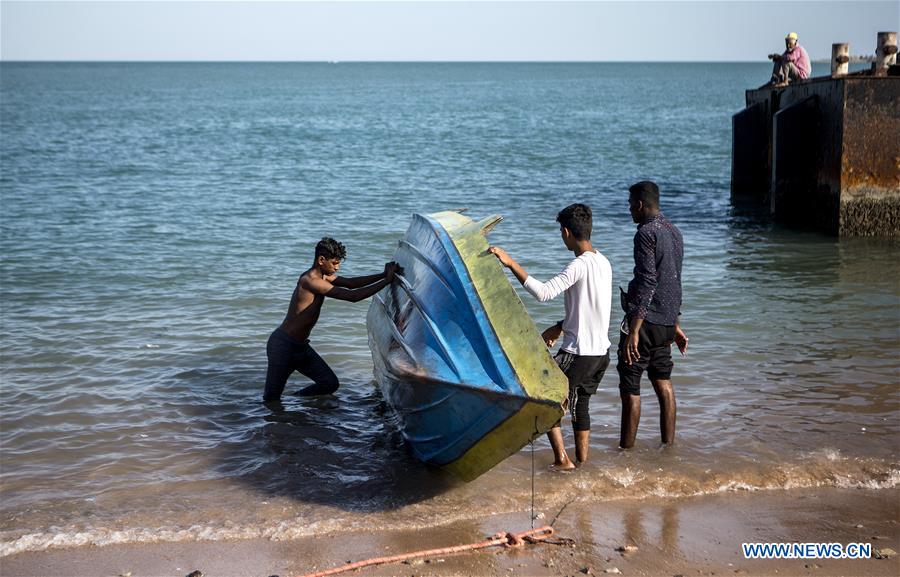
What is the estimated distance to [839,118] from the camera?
13.4 metres

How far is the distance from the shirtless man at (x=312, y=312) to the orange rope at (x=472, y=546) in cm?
210

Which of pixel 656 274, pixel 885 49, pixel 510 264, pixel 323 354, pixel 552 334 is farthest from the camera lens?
pixel 885 49

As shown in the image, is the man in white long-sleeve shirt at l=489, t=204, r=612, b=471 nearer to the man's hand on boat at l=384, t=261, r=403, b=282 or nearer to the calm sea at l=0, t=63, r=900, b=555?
the calm sea at l=0, t=63, r=900, b=555

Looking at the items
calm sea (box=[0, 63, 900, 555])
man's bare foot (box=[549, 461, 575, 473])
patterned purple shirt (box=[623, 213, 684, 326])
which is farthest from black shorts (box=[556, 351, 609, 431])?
calm sea (box=[0, 63, 900, 555])

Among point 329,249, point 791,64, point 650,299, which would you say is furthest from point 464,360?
point 791,64

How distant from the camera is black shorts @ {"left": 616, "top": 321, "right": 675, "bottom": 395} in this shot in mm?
6031

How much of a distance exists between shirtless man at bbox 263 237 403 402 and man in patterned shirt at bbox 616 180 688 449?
1.84m

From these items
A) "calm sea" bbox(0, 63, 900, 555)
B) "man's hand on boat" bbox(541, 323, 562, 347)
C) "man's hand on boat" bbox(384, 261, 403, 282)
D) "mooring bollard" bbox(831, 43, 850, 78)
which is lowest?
"calm sea" bbox(0, 63, 900, 555)

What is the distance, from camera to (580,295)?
567cm

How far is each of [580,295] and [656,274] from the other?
0.54m

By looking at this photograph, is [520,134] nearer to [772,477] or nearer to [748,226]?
[748,226]

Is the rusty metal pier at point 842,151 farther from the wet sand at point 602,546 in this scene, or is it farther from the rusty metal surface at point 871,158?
the wet sand at point 602,546

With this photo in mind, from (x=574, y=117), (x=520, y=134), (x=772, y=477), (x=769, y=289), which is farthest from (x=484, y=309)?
(x=574, y=117)

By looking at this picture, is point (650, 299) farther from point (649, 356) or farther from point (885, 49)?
point (885, 49)
